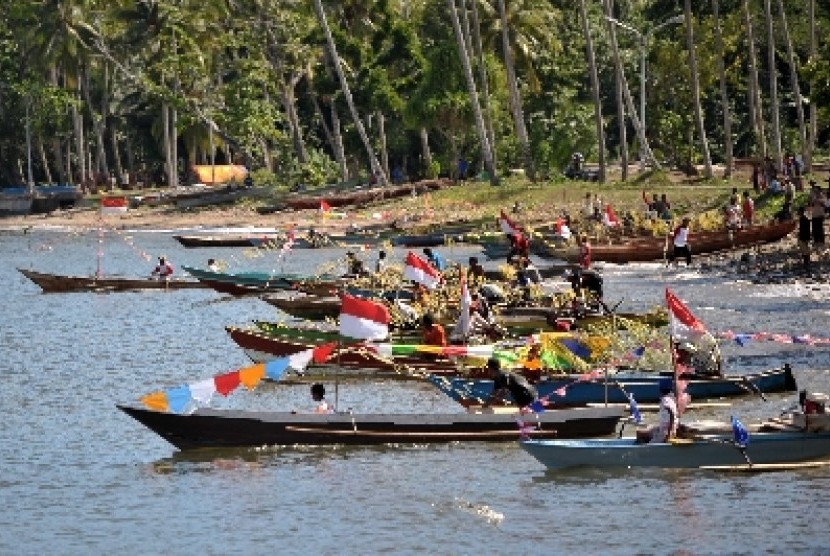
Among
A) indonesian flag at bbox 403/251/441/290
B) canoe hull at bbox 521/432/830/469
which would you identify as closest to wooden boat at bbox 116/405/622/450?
canoe hull at bbox 521/432/830/469

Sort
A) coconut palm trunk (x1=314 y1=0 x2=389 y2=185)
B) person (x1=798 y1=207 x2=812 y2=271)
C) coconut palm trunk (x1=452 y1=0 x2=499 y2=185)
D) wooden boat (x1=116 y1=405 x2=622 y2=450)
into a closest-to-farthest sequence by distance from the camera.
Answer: wooden boat (x1=116 y1=405 x2=622 y2=450), person (x1=798 y1=207 x2=812 y2=271), coconut palm trunk (x1=452 y1=0 x2=499 y2=185), coconut palm trunk (x1=314 y1=0 x2=389 y2=185)

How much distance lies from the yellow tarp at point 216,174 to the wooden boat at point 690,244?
192 ft

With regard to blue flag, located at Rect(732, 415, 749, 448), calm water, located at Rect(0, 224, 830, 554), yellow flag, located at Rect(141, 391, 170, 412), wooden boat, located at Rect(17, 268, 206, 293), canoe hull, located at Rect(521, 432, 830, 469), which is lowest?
calm water, located at Rect(0, 224, 830, 554)

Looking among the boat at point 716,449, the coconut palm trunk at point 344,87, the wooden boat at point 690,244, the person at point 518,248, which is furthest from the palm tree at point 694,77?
the boat at point 716,449

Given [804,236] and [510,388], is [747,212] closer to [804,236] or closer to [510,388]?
[804,236]

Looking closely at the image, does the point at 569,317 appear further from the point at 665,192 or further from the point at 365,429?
the point at 665,192

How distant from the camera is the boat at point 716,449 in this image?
89.6ft

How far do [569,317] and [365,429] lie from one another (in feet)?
40.5

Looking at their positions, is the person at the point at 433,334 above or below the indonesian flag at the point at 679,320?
below

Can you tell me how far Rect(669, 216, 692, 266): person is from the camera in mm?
58938

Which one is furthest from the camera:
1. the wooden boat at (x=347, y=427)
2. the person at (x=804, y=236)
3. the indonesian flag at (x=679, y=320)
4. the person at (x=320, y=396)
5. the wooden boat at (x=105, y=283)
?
the wooden boat at (x=105, y=283)

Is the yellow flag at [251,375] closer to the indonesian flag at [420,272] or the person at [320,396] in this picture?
the person at [320,396]

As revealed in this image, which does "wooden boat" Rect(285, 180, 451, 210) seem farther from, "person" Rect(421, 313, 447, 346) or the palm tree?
"person" Rect(421, 313, 447, 346)

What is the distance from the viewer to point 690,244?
60625 millimetres
